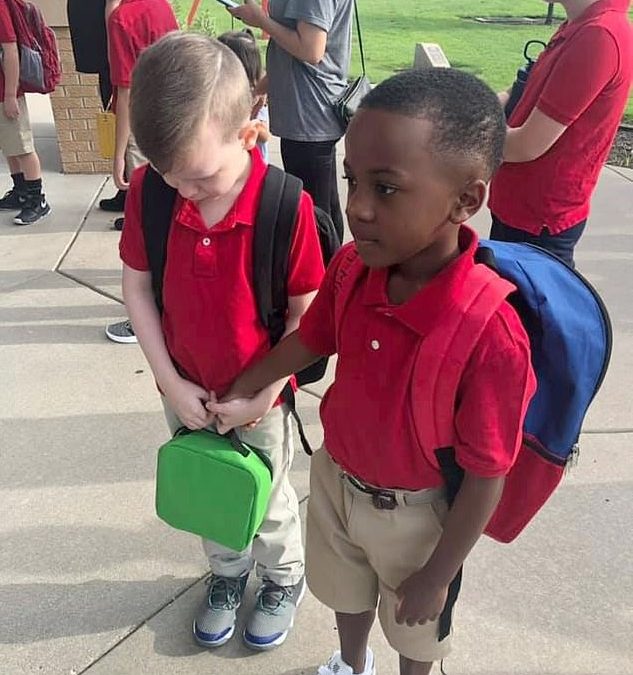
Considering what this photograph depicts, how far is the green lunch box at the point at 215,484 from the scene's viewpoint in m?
1.77

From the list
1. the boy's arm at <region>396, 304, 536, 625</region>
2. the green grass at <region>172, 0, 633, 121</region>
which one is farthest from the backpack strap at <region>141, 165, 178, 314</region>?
the green grass at <region>172, 0, 633, 121</region>

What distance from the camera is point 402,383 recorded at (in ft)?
4.36

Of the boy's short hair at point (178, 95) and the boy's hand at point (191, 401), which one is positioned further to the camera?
the boy's hand at point (191, 401)

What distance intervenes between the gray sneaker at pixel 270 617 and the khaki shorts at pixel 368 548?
0.40 meters

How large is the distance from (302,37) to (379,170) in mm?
2092

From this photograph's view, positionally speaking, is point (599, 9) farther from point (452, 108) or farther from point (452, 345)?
point (452, 345)

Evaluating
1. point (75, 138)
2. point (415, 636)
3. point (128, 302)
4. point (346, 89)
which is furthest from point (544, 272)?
point (75, 138)

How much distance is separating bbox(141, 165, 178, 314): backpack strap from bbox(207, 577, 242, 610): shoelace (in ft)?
3.20

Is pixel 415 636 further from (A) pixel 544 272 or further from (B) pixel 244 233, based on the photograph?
(B) pixel 244 233

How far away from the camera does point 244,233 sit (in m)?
1.67

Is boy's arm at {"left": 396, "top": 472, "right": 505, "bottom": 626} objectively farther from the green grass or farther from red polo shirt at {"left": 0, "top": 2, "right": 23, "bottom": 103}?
the green grass

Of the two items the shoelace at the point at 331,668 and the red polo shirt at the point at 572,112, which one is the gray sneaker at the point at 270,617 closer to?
the shoelace at the point at 331,668

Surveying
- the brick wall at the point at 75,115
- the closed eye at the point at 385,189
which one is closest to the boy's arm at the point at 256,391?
the closed eye at the point at 385,189

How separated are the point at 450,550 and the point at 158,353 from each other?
856 millimetres
